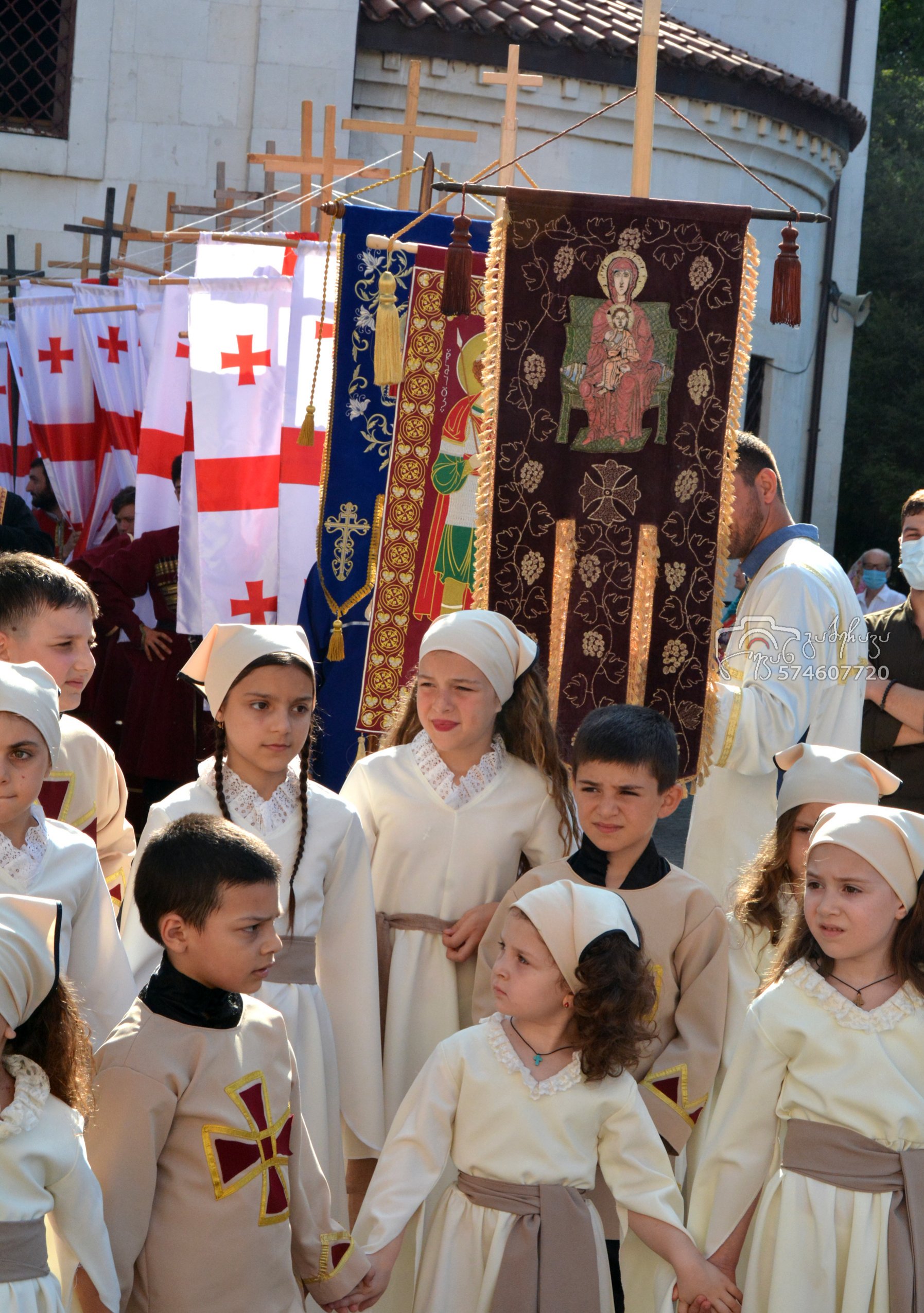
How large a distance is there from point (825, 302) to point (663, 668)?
1312 centimetres

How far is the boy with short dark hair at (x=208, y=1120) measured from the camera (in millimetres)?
2607

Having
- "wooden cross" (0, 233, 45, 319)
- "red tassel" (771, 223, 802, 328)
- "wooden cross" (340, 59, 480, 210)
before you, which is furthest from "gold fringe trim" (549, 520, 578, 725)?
"wooden cross" (0, 233, 45, 319)

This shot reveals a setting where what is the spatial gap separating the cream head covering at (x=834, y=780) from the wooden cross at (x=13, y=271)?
9360 millimetres

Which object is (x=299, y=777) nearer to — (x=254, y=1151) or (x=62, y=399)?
(x=254, y=1151)

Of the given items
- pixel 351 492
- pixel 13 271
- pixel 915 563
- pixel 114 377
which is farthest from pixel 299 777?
pixel 13 271

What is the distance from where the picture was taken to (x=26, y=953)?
2461mm

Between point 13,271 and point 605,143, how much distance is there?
16.7 feet

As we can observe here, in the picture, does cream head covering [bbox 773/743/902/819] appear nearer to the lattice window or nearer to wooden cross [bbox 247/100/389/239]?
wooden cross [bbox 247/100/389/239]

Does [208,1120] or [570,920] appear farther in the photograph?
[570,920]

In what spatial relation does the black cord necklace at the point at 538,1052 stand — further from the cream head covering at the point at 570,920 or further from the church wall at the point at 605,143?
the church wall at the point at 605,143

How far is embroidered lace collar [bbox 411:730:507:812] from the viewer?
3.91 metres

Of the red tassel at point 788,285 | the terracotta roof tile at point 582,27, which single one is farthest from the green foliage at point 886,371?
the red tassel at point 788,285

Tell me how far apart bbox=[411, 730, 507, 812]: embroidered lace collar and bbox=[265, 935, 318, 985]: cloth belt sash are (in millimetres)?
567

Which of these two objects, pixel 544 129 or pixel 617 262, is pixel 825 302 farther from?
pixel 617 262
